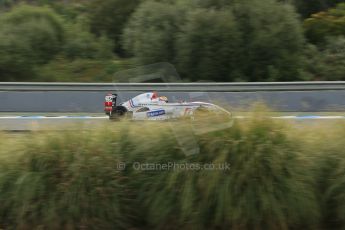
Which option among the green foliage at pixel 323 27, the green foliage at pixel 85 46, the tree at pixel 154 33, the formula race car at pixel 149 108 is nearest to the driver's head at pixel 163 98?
the formula race car at pixel 149 108

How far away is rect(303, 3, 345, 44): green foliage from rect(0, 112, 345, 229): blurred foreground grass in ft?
52.9

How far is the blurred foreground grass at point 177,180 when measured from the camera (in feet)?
22.1

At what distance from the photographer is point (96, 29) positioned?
26703mm

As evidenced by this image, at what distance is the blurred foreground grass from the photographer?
675 centimetres

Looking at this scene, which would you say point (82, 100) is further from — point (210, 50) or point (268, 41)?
point (268, 41)

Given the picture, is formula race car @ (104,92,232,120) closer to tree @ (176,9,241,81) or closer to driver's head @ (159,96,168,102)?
driver's head @ (159,96,168,102)

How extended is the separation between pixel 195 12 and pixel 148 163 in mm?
13235

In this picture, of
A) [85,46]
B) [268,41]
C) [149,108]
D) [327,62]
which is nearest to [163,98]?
[149,108]

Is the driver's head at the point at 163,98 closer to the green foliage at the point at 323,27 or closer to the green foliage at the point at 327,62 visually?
the green foliage at the point at 327,62

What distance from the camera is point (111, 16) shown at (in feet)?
87.3

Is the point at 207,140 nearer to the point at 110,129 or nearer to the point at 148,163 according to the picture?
the point at 148,163

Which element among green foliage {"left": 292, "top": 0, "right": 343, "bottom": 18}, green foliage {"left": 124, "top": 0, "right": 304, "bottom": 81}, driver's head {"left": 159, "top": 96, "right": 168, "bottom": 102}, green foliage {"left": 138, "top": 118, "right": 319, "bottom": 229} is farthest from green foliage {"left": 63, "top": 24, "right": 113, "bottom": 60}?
green foliage {"left": 138, "top": 118, "right": 319, "bottom": 229}

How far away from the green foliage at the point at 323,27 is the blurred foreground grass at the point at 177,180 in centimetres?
1611

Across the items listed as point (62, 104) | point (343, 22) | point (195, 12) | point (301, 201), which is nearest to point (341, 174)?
point (301, 201)
